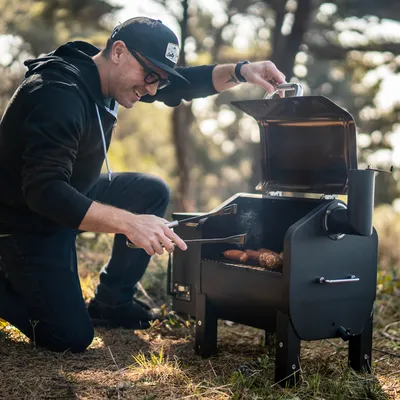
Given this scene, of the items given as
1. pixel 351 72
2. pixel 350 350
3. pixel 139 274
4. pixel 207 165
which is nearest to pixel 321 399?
pixel 350 350

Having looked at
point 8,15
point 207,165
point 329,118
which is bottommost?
point 207,165

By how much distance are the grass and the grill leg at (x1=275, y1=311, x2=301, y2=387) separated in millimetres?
56

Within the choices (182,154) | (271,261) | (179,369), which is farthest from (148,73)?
(182,154)

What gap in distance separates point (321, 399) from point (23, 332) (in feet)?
5.51

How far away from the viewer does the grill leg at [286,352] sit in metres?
2.83

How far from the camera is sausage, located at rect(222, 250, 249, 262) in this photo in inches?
127

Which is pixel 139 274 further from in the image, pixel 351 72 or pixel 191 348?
pixel 351 72

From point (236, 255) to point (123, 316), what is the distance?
1.03 m

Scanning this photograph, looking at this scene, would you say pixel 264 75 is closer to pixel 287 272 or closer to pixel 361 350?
pixel 287 272

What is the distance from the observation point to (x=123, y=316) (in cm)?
392

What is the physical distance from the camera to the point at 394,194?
1402 cm

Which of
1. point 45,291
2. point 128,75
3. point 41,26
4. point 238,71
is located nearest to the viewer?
point 128,75

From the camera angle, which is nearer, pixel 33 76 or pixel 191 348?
pixel 33 76

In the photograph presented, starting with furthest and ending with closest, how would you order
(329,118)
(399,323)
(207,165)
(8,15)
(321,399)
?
(207,165)
(8,15)
(399,323)
(329,118)
(321,399)
